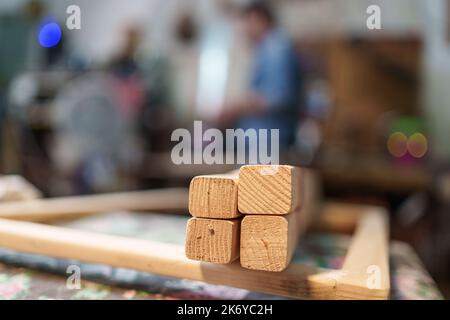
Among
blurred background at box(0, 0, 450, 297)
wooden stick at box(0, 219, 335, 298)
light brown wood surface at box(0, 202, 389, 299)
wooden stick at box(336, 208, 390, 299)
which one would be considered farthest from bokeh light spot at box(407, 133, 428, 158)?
wooden stick at box(0, 219, 335, 298)

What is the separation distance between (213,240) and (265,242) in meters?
0.09

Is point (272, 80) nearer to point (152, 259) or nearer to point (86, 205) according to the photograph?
point (86, 205)

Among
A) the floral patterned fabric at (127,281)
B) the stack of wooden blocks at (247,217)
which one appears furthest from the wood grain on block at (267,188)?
the floral patterned fabric at (127,281)

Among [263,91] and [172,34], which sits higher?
[172,34]

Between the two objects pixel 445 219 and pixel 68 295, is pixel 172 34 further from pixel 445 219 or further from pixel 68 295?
pixel 68 295

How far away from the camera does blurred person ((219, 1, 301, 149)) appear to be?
8.72 ft

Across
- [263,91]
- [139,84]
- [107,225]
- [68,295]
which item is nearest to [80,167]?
[139,84]

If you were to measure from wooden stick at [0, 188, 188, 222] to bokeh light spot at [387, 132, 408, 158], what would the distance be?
1.99m

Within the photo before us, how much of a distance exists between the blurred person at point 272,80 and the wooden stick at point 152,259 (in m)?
1.88

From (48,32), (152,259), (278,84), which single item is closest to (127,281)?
(152,259)

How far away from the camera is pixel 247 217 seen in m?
0.77

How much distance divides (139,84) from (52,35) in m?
0.84

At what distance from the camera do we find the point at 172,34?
16.3ft

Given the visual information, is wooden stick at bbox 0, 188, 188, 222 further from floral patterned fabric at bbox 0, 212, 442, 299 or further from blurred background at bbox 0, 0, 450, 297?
blurred background at bbox 0, 0, 450, 297
